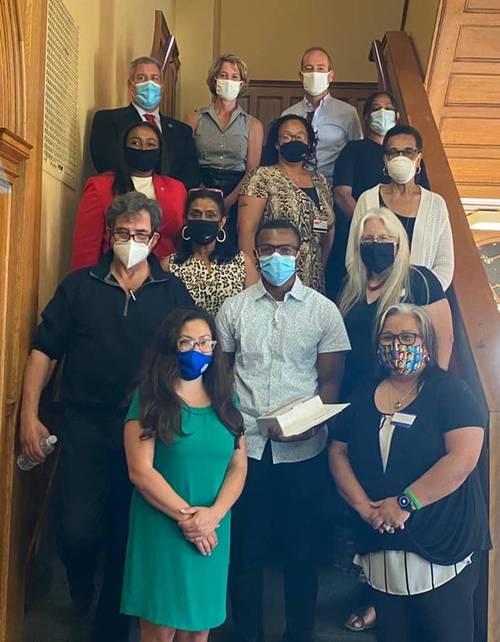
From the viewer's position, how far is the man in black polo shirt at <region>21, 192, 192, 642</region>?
2.32m

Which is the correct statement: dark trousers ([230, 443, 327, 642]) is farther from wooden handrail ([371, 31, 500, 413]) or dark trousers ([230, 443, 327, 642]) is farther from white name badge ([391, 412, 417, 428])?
wooden handrail ([371, 31, 500, 413])

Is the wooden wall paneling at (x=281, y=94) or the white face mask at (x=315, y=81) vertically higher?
the wooden wall paneling at (x=281, y=94)

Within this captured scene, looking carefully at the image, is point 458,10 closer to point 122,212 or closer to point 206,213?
point 206,213

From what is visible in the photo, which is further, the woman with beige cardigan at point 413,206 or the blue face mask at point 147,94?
the blue face mask at point 147,94

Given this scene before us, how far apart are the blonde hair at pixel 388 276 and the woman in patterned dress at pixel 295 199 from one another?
15.1 inches

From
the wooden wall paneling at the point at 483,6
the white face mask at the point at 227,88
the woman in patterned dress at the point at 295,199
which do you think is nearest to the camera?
the woman in patterned dress at the point at 295,199

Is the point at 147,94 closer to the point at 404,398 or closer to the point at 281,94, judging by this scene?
the point at 404,398

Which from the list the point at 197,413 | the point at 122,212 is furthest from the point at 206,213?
the point at 197,413

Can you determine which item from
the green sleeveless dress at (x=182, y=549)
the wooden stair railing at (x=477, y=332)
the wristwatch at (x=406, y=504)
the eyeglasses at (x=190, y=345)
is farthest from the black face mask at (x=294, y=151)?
the wristwatch at (x=406, y=504)

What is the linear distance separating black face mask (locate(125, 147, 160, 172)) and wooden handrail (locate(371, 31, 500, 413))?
1.20 meters

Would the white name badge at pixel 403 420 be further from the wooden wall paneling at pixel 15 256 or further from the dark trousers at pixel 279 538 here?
the wooden wall paneling at pixel 15 256

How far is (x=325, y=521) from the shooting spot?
2318mm

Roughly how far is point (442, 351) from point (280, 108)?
4.12 meters

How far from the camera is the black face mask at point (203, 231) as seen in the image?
263 centimetres
